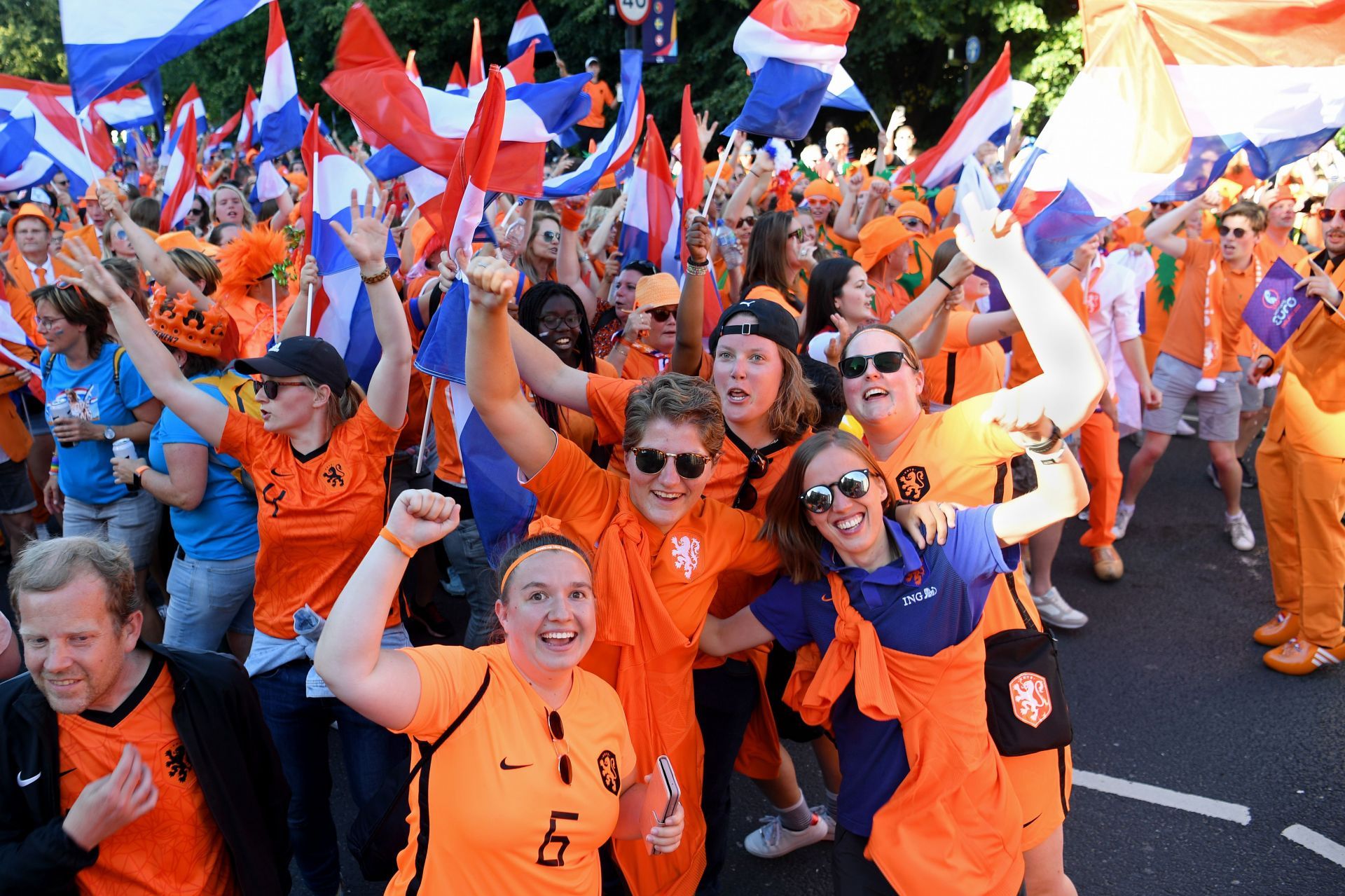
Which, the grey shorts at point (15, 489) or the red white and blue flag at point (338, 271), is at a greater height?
the red white and blue flag at point (338, 271)

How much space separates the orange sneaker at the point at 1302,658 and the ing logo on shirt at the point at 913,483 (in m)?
3.13

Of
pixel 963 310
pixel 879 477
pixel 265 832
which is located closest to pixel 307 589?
pixel 265 832

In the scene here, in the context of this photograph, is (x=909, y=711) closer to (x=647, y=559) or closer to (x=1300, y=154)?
(x=647, y=559)

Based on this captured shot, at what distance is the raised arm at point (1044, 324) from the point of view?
2.27 m

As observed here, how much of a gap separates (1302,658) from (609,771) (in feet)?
13.5

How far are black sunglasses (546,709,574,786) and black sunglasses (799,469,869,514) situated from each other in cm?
82

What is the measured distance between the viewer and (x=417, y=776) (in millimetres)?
2119

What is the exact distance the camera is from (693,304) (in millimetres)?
3809

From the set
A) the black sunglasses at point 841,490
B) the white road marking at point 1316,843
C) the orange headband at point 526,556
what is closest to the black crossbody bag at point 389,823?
the orange headband at point 526,556

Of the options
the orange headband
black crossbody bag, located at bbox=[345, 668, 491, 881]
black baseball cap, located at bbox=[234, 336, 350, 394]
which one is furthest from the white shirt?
the orange headband

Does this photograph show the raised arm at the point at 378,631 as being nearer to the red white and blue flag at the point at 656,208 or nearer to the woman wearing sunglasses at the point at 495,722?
the woman wearing sunglasses at the point at 495,722

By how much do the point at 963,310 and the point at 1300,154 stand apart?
4.63ft

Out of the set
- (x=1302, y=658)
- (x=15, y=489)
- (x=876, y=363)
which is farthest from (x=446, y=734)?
(x=15, y=489)

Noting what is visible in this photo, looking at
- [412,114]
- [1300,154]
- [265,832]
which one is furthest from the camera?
[412,114]
